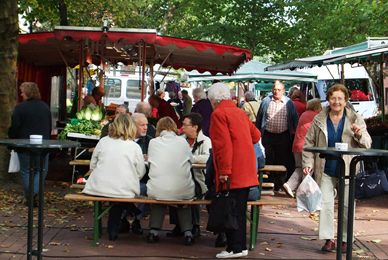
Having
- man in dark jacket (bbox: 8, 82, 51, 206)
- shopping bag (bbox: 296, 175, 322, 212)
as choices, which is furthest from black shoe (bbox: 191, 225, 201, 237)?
man in dark jacket (bbox: 8, 82, 51, 206)

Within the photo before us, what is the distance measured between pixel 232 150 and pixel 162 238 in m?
1.80

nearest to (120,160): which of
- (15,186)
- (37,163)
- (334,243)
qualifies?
(37,163)

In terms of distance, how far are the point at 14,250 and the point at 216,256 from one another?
216 centimetres

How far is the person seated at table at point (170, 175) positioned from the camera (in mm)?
7078

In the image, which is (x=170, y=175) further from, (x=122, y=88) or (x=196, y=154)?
(x=122, y=88)

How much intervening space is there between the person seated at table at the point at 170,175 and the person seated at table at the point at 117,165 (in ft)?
0.56

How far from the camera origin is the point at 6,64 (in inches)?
417

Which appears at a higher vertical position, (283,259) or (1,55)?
(1,55)

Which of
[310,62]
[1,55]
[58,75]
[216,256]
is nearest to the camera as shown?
[216,256]

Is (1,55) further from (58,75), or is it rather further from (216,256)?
(58,75)

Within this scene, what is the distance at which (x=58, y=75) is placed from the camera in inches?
739

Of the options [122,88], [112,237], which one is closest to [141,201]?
[112,237]

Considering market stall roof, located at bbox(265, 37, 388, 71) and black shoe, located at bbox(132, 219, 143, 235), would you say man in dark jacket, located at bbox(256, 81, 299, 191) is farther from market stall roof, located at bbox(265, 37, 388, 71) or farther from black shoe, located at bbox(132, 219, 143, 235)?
black shoe, located at bbox(132, 219, 143, 235)

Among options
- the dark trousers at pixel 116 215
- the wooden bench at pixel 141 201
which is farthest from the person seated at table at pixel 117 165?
the dark trousers at pixel 116 215
